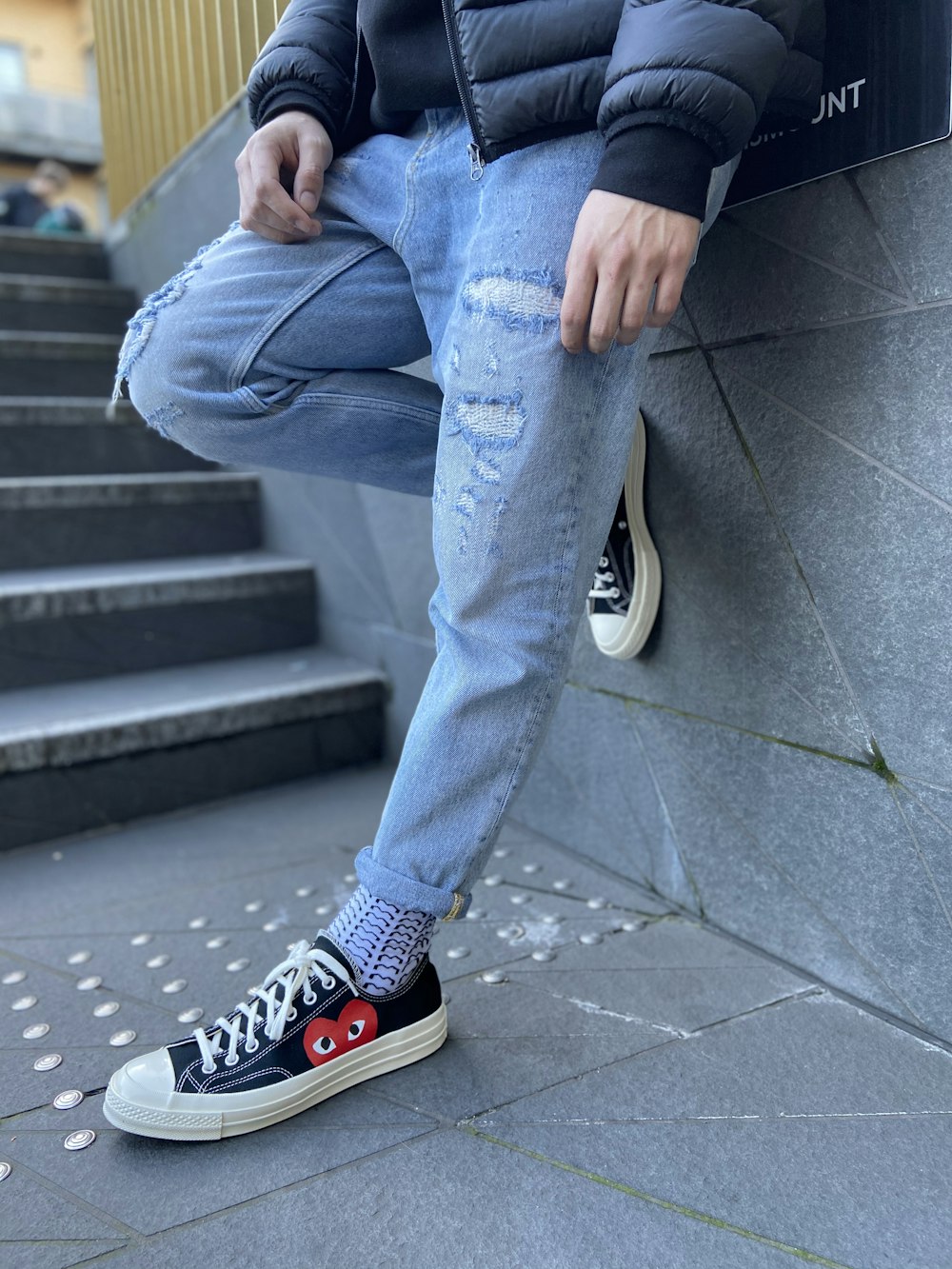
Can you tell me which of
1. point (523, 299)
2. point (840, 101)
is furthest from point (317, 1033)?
point (840, 101)

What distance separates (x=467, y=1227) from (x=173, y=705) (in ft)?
4.28

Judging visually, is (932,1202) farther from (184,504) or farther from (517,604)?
(184,504)

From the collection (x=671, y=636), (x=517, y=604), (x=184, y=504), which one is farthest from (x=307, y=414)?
(x=184, y=504)

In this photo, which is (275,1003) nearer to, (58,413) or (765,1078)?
(765,1078)

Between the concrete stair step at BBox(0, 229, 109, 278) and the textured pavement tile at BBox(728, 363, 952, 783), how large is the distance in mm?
3154

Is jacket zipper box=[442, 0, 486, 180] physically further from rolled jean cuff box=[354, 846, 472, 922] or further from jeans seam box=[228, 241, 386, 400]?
rolled jean cuff box=[354, 846, 472, 922]

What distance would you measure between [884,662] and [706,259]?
21.2 inches

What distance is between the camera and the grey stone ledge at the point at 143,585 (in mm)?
2064

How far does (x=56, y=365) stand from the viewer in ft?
9.48

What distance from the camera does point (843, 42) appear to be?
1.00 metres

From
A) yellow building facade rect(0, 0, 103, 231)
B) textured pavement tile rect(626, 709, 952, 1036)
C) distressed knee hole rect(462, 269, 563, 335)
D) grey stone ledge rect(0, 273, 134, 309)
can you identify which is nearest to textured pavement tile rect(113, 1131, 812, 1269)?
textured pavement tile rect(626, 709, 952, 1036)

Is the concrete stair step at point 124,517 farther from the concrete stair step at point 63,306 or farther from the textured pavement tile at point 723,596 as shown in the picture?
the textured pavement tile at point 723,596

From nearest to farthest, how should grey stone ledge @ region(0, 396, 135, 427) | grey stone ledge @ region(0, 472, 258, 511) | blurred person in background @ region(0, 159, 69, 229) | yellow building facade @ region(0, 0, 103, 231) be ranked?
grey stone ledge @ region(0, 472, 258, 511), grey stone ledge @ region(0, 396, 135, 427), blurred person in background @ region(0, 159, 69, 229), yellow building facade @ region(0, 0, 103, 231)

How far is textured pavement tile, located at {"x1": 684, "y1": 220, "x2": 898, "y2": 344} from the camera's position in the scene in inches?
41.8
